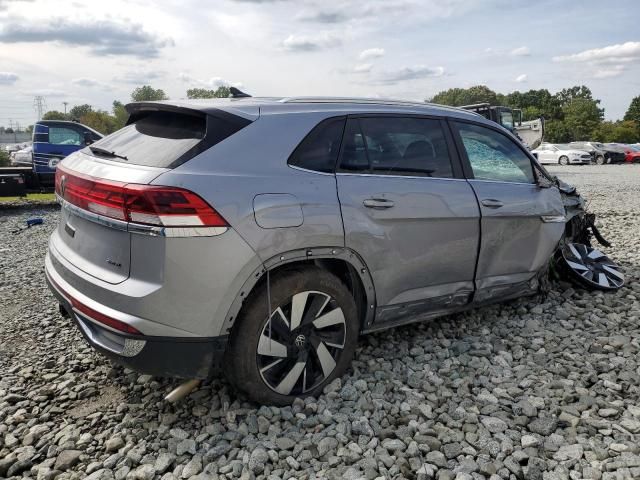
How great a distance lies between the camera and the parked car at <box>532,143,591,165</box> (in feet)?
105

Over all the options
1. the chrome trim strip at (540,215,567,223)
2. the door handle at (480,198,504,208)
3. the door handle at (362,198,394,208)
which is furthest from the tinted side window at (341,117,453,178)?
Answer: the chrome trim strip at (540,215,567,223)

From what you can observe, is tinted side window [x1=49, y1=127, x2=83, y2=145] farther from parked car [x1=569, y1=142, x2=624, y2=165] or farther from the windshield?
parked car [x1=569, y1=142, x2=624, y2=165]

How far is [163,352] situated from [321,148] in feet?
4.67

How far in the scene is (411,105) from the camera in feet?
12.4

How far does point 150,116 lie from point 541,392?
2.93 meters

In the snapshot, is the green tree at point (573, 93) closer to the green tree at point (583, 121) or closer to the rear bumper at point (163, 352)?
the green tree at point (583, 121)

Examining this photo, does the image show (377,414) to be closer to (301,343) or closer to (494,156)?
(301,343)

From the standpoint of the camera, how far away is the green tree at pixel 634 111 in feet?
249

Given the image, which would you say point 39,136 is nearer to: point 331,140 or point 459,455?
point 331,140

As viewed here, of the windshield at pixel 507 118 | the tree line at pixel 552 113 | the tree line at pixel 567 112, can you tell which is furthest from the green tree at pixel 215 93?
the tree line at pixel 567 112

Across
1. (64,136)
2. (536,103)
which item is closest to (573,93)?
(536,103)

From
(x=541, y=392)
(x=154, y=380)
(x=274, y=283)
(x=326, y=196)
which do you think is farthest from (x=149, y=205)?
(x=541, y=392)

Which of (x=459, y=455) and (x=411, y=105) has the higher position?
(x=411, y=105)

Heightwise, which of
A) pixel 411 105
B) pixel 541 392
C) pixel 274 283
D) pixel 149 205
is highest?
pixel 411 105
